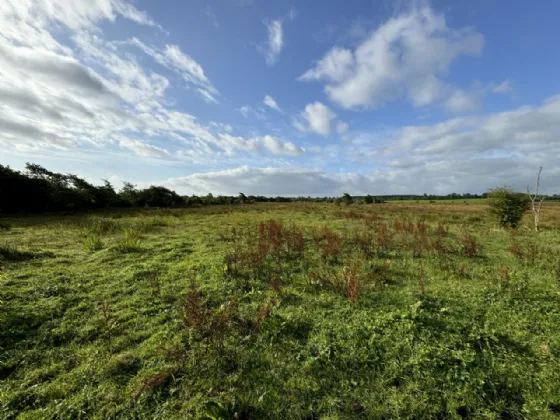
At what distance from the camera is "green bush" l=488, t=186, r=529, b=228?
51.8 feet

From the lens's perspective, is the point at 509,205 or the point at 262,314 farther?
the point at 509,205

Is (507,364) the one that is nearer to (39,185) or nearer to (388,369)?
(388,369)

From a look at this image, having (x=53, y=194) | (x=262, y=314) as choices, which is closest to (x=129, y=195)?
(x=53, y=194)

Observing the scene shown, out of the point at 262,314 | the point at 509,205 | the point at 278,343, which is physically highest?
the point at 509,205

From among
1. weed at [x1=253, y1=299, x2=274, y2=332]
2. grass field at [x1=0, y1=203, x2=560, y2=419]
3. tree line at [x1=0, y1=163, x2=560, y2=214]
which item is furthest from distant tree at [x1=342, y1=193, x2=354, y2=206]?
weed at [x1=253, y1=299, x2=274, y2=332]

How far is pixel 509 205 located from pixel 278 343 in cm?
1966

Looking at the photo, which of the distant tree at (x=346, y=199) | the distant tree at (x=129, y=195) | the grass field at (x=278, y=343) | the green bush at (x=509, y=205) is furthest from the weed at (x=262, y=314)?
the distant tree at (x=346, y=199)

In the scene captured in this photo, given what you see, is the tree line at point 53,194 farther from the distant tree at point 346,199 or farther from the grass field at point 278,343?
the distant tree at point 346,199

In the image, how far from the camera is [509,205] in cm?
1588

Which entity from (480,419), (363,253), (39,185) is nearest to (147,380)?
(480,419)

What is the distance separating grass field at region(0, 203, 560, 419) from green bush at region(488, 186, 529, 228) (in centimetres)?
1183

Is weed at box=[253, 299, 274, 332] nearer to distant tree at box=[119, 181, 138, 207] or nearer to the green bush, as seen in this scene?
the green bush

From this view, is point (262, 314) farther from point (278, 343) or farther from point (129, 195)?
point (129, 195)

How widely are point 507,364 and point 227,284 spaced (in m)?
4.91
